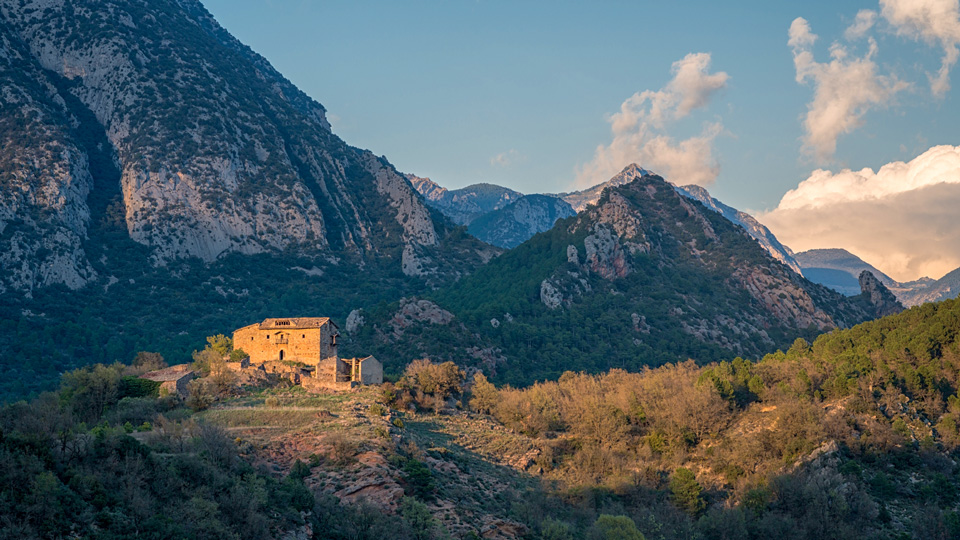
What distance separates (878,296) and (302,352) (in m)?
111

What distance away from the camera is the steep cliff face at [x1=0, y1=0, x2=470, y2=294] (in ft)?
408

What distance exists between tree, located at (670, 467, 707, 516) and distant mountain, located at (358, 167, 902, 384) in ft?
142

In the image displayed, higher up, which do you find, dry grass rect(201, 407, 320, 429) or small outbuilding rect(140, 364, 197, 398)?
small outbuilding rect(140, 364, 197, 398)

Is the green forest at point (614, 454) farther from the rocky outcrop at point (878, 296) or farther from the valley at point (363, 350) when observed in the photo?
the rocky outcrop at point (878, 296)

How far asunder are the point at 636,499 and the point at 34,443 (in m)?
39.5

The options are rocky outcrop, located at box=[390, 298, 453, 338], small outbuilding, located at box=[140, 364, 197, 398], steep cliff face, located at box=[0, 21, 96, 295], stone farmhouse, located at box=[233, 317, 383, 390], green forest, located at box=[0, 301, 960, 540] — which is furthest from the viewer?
steep cliff face, located at box=[0, 21, 96, 295]

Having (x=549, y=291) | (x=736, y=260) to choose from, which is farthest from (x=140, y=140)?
(x=736, y=260)

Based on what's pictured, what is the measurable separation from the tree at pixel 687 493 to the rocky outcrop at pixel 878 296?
3699 inches

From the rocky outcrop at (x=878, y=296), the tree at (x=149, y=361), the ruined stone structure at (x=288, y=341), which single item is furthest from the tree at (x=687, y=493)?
the rocky outcrop at (x=878, y=296)

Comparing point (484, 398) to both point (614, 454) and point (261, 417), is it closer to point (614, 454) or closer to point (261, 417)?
point (614, 454)

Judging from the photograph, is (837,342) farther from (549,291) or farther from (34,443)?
(34,443)

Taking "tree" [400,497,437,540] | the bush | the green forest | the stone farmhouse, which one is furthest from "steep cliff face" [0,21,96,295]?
"tree" [400,497,437,540]

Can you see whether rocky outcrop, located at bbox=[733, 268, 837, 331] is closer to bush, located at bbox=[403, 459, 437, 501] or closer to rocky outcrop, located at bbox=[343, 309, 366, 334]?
rocky outcrop, located at bbox=[343, 309, 366, 334]

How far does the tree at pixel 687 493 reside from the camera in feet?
179
